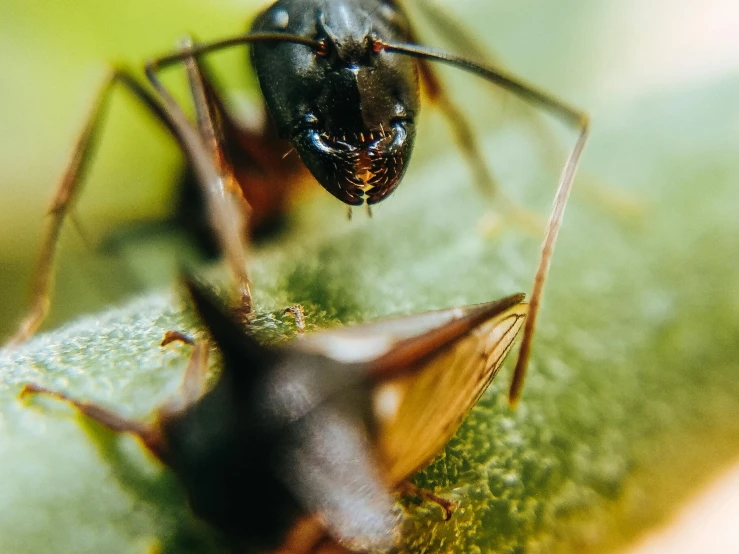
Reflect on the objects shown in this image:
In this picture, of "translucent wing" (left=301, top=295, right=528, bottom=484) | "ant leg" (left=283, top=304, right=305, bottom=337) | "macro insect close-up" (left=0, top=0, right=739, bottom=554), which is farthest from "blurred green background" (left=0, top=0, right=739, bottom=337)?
"translucent wing" (left=301, top=295, right=528, bottom=484)

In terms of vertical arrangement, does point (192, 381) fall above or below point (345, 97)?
below

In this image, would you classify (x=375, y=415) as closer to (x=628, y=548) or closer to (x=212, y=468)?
(x=212, y=468)

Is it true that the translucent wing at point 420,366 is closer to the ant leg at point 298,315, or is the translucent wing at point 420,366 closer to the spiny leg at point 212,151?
the ant leg at point 298,315

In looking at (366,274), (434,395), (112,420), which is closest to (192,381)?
(112,420)

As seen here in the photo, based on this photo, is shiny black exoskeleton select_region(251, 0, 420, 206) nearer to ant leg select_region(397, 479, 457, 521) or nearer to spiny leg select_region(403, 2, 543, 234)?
spiny leg select_region(403, 2, 543, 234)

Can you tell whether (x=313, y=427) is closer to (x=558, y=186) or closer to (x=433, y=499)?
(x=433, y=499)

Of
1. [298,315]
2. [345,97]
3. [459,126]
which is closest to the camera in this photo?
[298,315]

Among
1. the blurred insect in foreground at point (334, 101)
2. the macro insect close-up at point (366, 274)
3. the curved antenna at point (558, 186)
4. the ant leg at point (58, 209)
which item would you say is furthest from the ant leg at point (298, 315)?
the ant leg at point (58, 209)
